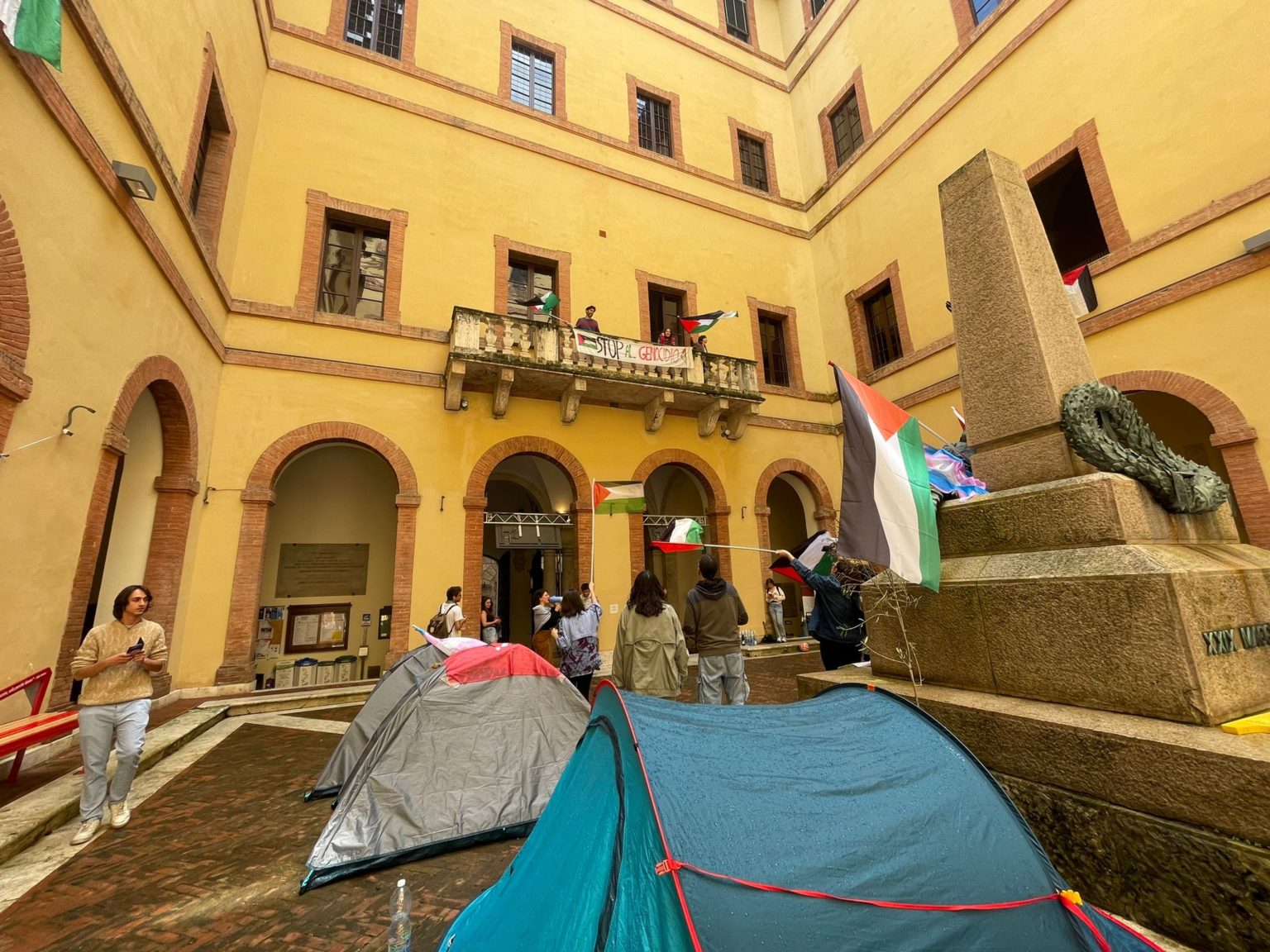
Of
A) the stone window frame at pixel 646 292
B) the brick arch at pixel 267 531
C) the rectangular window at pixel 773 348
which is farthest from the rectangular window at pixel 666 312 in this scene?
the brick arch at pixel 267 531

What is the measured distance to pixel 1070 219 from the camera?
13523 mm

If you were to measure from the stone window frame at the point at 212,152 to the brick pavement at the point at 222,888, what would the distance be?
8.04 metres

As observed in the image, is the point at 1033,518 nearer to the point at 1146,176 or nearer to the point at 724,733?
the point at 724,733

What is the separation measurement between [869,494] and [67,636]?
7930mm

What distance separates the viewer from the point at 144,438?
8.42 metres

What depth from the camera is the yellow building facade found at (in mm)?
6176

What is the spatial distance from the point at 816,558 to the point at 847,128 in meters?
15.8

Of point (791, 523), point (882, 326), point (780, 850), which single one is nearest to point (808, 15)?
point (882, 326)

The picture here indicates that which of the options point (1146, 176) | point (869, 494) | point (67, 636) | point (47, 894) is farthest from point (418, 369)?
point (1146, 176)

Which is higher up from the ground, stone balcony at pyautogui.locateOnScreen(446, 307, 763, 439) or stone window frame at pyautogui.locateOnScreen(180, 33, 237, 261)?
stone window frame at pyautogui.locateOnScreen(180, 33, 237, 261)

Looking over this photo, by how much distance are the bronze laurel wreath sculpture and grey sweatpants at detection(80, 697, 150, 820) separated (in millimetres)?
6732

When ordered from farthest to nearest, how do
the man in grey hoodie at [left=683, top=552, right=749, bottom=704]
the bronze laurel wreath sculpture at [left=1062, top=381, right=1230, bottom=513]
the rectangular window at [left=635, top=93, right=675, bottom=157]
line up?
the rectangular window at [left=635, top=93, right=675, bottom=157] → the man in grey hoodie at [left=683, top=552, right=749, bottom=704] → the bronze laurel wreath sculpture at [left=1062, top=381, right=1230, bottom=513]

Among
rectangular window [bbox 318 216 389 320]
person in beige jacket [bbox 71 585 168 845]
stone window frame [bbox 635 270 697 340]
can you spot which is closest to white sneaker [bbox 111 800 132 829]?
person in beige jacket [bbox 71 585 168 845]

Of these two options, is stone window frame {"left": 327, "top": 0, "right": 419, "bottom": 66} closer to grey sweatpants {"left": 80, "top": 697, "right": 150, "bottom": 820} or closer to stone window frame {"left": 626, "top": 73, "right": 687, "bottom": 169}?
stone window frame {"left": 626, "top": 73, "right": 687, "bottom": 169}
